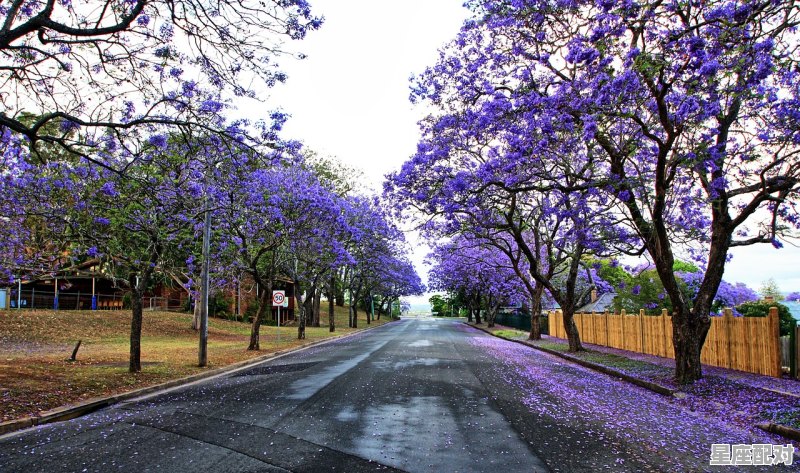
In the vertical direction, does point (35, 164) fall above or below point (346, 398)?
above

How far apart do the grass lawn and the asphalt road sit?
134 cm

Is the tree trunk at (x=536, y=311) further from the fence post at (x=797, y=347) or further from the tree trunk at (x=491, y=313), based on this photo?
the tree trunk at (x=491, y=313)

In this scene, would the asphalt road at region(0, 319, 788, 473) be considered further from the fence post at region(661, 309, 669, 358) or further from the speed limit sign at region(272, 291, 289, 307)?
the speed limit sign at region(272, 291, 289, 307)

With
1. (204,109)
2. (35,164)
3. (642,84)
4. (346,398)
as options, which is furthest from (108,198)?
(642,84)

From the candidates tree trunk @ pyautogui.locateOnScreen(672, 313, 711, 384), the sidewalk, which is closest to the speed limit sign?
the sidewalk

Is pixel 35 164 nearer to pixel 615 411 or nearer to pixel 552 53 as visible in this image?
pixel 552 53

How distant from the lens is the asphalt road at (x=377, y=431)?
18.4 feet

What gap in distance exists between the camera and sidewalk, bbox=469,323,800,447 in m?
7.83

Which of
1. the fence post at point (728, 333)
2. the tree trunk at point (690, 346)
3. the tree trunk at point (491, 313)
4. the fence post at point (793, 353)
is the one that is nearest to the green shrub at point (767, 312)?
the fence post at point (728, 333)

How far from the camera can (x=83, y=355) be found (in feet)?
58.4

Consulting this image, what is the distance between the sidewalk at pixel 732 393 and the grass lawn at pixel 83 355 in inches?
427

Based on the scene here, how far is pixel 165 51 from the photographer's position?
9461mm

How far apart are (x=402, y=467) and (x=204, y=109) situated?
7.65m

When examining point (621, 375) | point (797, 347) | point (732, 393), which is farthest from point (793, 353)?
point (621, 375)
